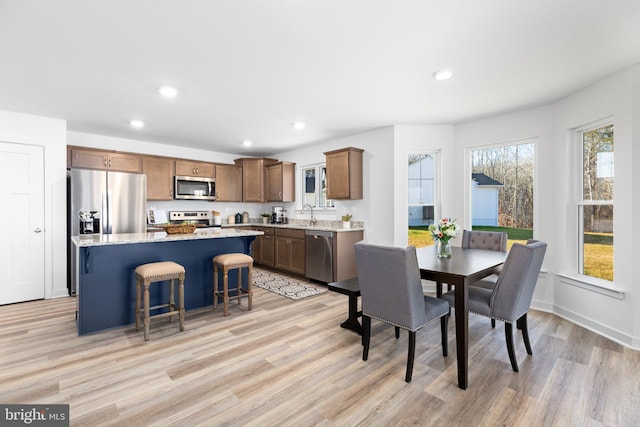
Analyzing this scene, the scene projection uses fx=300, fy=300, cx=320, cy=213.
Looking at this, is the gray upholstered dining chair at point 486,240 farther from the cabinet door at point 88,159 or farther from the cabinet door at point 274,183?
the cabinet door at point 88,159

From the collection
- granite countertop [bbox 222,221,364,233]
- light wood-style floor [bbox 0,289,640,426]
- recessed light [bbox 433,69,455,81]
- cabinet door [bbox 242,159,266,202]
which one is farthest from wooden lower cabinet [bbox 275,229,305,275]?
recessed light [bbox 433,69,455,81]

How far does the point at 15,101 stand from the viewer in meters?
3.44

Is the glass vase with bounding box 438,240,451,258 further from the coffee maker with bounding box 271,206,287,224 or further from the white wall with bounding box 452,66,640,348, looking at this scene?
the coffee maker with bounding box 271,206,287,224

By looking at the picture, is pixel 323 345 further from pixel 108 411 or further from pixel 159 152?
pixel 159 152

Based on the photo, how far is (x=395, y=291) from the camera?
2.15 metres

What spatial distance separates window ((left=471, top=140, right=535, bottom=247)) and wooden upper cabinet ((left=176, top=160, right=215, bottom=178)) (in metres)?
4.68

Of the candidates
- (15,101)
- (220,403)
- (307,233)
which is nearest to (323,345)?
(220,403)

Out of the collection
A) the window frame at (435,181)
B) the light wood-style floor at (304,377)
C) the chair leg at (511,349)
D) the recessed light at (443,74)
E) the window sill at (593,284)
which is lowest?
the light wood-style floor at (304,377)

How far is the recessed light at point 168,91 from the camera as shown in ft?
10.0

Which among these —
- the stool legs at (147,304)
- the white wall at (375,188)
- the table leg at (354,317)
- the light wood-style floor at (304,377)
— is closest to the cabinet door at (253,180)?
the white wall at (375,188)

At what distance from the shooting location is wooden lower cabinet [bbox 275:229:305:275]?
16.8 feet

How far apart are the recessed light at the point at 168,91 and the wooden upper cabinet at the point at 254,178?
3105 mm

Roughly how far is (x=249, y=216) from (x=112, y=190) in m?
2.92

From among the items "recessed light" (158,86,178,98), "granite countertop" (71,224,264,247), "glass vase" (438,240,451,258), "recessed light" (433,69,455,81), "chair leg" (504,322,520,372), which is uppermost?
"recessed light" (158,86,178,98)
